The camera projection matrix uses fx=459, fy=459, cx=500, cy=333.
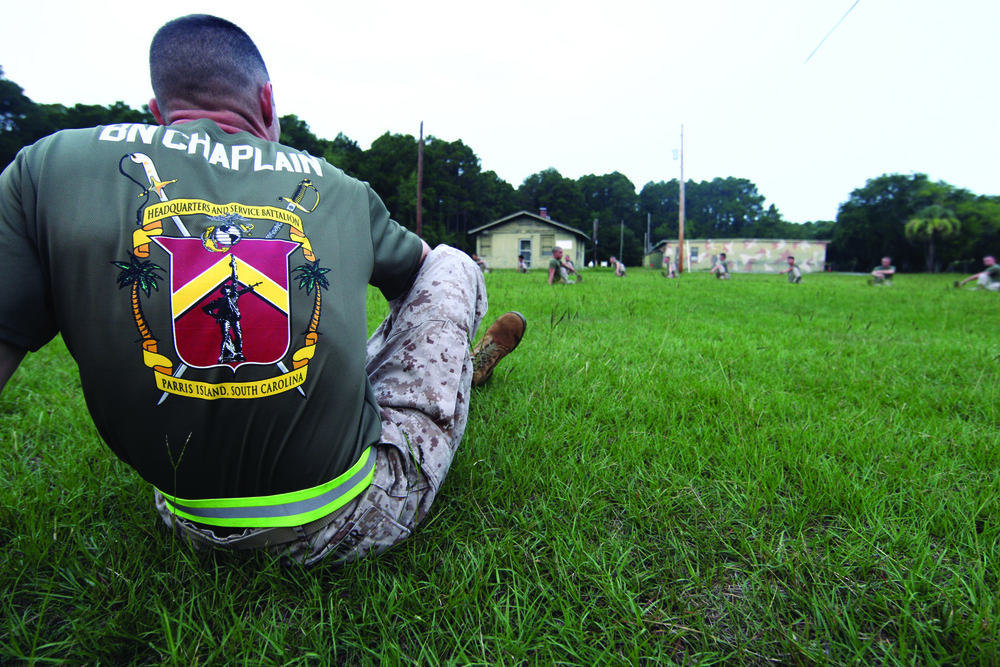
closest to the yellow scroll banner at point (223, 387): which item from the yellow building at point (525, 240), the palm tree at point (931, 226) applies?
the yellow building at point (525, 240)

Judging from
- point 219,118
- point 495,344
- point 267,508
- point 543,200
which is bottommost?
point 267,508

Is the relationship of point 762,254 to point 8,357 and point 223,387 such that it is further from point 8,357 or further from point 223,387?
point 8,357

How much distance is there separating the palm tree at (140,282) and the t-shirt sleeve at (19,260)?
0.59 feet

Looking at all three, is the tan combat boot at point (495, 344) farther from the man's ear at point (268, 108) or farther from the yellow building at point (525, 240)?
the yellow building at point (525, 240)

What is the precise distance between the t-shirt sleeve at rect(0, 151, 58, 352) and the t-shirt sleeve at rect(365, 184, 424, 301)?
669 millimetres

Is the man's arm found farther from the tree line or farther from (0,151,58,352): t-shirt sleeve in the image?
the tree line

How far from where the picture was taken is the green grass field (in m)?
0.96

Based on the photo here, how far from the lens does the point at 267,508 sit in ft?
3.28

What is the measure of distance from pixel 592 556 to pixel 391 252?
3.36 feet

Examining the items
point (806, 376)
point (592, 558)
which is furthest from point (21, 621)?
point (806, 376)

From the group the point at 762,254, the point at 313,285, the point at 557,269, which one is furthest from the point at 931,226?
the point at 313,285

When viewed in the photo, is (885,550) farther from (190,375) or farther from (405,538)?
(190,375)

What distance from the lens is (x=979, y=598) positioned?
106 cm

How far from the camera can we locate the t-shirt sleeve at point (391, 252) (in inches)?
52.1
